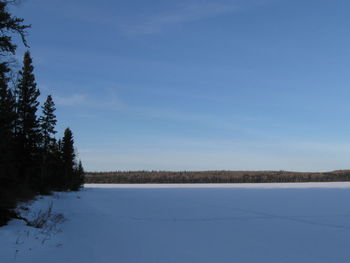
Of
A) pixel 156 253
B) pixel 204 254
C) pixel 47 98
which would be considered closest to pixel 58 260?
pixel 156 253

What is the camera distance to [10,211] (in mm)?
11094

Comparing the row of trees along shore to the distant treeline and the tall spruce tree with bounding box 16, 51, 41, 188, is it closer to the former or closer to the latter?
the tall spruce tree with bounding box 16, 51, 41, 188

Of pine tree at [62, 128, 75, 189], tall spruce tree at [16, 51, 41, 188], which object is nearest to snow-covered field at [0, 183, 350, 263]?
tall spruce tree at [16, 51, 41, 188]

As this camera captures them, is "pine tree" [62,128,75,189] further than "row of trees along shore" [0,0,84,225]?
Yes

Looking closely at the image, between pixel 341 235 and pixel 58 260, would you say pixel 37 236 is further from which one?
pixel 341 235

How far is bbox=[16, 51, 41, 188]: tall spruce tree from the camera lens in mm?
32469

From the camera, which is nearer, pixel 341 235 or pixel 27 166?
pixel 341 235

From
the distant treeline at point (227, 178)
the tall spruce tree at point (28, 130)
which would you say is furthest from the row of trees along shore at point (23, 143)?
the distant treeline at point (227, 178)

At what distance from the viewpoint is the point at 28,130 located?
33312 mm

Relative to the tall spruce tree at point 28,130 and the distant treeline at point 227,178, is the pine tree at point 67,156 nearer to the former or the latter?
the tall spruce tree at point 28,130

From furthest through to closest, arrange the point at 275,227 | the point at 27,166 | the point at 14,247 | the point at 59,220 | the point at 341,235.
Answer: the point at 27,166 < the point at 59,220 < the point at 275,227 < the point at 341,235 < the point at 14,247

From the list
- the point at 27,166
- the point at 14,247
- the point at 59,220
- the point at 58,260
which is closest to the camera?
the point at 58,260

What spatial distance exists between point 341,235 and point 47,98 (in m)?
45.9

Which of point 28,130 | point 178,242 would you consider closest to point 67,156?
point 28,130
